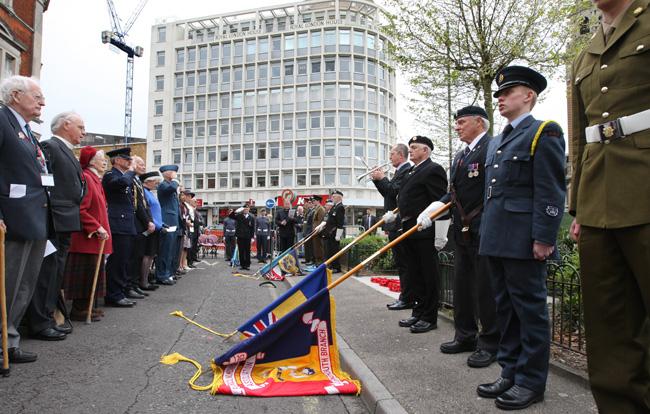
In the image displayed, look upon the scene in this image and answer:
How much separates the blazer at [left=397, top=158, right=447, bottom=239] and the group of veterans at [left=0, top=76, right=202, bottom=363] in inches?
145

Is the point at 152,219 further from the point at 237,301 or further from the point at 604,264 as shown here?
the point at 604,264

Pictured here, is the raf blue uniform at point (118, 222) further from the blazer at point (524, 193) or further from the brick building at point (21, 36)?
the brick building at point (21, 36)

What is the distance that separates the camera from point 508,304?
11.1ft

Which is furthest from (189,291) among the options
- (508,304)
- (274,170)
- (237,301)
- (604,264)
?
(274,170)

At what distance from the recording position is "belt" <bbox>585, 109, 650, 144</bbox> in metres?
2.10

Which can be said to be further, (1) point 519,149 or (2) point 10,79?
(2) point 10,79

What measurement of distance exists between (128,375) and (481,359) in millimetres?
2952

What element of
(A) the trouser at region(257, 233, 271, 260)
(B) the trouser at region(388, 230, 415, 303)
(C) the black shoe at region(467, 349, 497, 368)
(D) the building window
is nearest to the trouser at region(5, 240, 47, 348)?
(C) the black shoe at region(467, 349, 497, 368)

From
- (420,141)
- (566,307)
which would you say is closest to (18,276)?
(420,141)

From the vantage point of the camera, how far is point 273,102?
5572 centimetres

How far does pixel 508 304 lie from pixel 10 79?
15.6ft

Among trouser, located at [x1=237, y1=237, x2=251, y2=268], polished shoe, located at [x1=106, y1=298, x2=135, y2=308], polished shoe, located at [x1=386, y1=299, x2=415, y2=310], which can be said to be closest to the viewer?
polished shoe, located at [x1=386, y1=299, x2=415, y2=310]

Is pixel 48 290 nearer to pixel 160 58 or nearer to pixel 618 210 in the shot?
pixel 618 210

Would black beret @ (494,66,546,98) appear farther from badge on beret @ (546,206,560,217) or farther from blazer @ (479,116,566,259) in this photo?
badge on beret @ (546,206,560,217)
